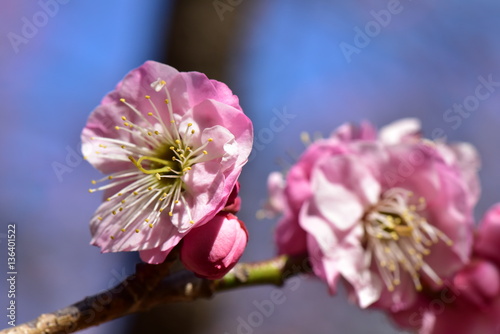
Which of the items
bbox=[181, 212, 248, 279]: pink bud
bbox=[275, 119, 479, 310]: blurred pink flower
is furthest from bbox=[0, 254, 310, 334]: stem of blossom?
bbox=[275, 119, 479, 310]: blurred pink flower

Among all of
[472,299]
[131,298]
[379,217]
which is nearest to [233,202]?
[131,298]

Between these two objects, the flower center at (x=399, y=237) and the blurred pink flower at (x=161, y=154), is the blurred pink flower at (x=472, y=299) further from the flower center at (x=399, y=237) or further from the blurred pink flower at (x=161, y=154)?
the blurred pink flower at (x=161, y=154)

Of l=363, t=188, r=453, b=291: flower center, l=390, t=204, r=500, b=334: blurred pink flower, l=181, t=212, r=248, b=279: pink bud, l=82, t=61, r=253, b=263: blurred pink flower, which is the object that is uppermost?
l=82, t=61, r=253, b=263: blurred pink flower

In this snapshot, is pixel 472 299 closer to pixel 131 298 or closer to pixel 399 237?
pixel 399 237

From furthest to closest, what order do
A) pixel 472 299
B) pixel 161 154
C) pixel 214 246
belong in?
pixel 472 299 < pixel 161 154 < pixel 214 246

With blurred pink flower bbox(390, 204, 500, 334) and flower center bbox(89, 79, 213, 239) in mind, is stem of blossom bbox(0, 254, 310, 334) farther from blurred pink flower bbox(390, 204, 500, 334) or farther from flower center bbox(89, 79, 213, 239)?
blurred pink flower bbox(390, 204, 500, 334)

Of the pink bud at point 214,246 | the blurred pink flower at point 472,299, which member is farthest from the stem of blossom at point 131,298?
the blurred pink flower at point 472,299
